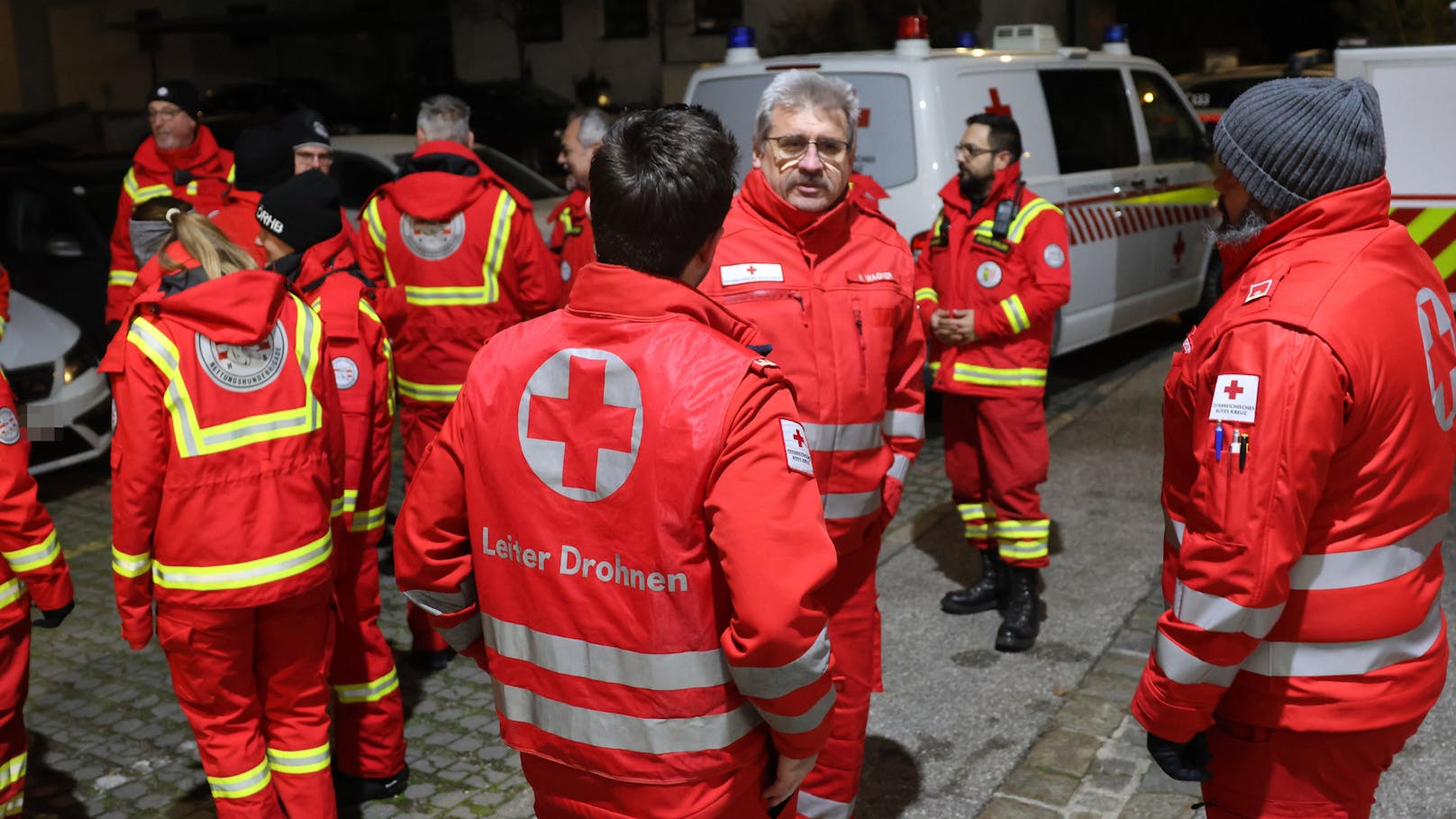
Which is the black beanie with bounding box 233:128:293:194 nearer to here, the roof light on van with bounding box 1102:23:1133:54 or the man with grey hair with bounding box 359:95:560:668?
the man with grey hair with bounding box 359:95:560:668

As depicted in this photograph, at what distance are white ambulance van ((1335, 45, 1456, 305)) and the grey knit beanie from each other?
162 inches

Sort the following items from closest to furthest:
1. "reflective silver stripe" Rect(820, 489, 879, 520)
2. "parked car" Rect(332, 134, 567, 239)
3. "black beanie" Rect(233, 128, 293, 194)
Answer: "reflective silver stripe" Rect(820, 489, 879, 520)
"black beanie" Rect(233, 128, 293, 194)
"parked car" Rect(332, 134, 567, 239)

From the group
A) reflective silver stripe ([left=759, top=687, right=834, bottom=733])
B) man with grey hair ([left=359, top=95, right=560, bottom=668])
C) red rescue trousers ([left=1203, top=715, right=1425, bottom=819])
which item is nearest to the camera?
reflective silver stripe ([left=759, top=687, right=834, bottom=733])

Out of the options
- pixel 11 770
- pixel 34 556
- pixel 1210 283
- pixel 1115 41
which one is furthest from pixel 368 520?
pixel 1210 283

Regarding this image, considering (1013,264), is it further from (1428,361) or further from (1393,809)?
(1428,361)

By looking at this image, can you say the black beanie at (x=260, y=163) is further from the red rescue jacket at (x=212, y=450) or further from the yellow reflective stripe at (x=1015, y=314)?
the yellow reflective stripe at (x=1015, y=314)

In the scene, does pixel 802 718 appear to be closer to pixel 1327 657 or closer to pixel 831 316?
pixel 1327 657

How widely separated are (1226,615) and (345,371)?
2.59 meters

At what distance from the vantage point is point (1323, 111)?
7.68 ft

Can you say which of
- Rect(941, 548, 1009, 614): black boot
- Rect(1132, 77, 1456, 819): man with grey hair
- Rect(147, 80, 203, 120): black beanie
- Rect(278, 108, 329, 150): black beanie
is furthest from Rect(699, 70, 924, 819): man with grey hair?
Rect(147, 80, 203, 120): black beanie

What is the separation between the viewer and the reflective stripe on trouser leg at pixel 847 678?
3.17 meters

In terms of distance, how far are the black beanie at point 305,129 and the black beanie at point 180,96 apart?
1.53m

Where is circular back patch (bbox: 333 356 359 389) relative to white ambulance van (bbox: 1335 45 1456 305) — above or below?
below

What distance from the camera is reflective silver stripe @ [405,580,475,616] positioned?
7.51 feet
